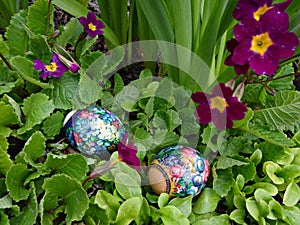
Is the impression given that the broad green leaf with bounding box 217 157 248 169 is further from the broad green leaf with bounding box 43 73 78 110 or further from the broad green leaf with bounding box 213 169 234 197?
the broad green leaf with bounding box 43 73 78 110

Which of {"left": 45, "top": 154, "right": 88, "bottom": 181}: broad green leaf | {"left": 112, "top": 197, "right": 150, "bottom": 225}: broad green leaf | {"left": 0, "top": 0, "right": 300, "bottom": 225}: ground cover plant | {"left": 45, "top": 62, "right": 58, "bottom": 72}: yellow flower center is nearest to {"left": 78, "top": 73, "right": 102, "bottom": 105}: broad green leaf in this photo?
{"left": 0, "top": 0, "right": 300, "bottom": 225}: ground cover plant

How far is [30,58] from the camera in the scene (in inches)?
55.0

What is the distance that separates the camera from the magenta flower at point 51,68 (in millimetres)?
1302

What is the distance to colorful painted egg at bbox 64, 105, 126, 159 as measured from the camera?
1.24m

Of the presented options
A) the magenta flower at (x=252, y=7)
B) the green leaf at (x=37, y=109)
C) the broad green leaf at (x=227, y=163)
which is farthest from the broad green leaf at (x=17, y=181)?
the magenta flower at (x=252, y=7)

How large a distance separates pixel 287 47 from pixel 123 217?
0.65 metres

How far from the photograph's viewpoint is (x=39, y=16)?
1384 mm

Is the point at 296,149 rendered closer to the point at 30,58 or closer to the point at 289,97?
the point at 289,97

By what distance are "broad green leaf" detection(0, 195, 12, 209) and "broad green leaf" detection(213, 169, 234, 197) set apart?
61 centimetres

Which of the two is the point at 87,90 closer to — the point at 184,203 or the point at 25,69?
the point at 25,69

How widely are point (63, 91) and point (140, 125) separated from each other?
0.28 meters

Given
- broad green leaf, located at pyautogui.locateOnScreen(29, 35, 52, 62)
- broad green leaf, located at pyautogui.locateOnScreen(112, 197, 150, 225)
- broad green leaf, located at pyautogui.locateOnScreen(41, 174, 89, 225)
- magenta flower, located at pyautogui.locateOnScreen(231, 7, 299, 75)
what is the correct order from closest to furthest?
magenta flower, located at pyautogui.locateOnScreen(231, 7, 299, 75) < broad green leaf, located at pyautogui.locateOnScreen(41, 174, 89, 225) < broad green leaf, located at pyautogui.locateOnScreen(112, 197, 150, 225) < broad green leaf, located at pyautogui.locateOnScreen(29, 35, 52, 62)

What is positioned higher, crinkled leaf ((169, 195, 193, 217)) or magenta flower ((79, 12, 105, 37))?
magenta flower ((79, 12, 105, 37))

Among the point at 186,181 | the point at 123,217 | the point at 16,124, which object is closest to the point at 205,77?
the point at 186,181
